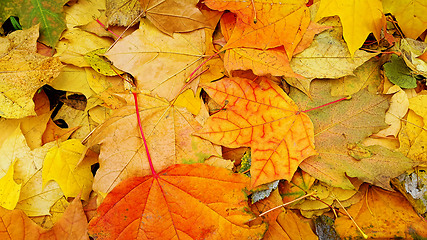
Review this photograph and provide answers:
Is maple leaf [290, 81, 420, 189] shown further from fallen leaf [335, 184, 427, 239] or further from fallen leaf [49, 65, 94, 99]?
fallen leaf [49, 65, 94, 99]

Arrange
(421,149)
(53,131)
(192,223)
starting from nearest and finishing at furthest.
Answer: (192,223) < (421,149) < (53,131)

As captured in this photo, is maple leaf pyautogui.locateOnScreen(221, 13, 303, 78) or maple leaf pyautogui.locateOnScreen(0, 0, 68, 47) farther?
maple leaf pyautogui.locateOnScreen(0, 0, 68, 47)

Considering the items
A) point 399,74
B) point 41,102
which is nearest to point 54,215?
point 41,102

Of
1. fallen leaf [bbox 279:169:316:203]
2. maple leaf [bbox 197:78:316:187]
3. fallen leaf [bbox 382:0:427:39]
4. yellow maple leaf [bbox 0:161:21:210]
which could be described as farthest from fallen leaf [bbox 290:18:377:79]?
yellow maple leaf [bbox 0:161:21:210]

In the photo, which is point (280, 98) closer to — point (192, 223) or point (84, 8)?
point (192, 223)

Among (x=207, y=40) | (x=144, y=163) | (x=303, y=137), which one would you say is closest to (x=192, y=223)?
(x=144, y=163)

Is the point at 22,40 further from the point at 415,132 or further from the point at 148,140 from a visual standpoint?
the point at 415,132

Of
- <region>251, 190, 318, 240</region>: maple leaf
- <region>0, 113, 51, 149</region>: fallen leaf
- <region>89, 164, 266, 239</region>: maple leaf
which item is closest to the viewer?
<region>89, 164, 266, 239</region>: maple leaf

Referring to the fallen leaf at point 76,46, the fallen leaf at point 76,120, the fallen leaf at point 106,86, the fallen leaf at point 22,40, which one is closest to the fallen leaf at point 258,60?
the fallen leaf at point 106,86
